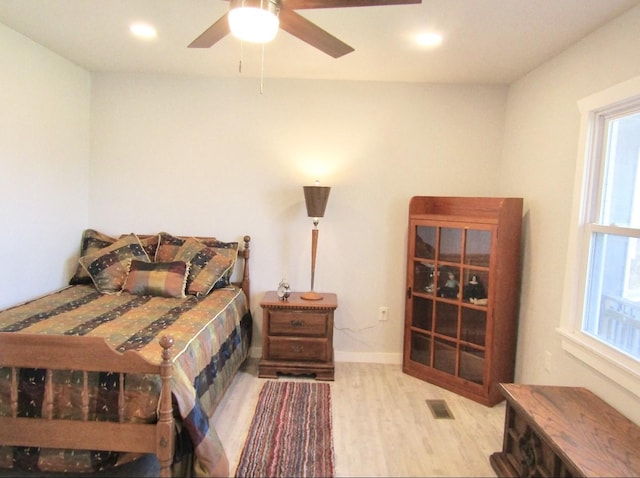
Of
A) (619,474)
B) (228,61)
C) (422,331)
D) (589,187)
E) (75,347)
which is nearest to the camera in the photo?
(619,474)

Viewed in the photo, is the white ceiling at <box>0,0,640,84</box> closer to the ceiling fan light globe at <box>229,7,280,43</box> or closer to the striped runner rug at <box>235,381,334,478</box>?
the ceiling fan light globe at <box>229,7,280,43</box>

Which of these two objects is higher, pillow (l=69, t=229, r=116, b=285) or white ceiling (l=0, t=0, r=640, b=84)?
white ceiling (l=0, t=0, r=640, b=84)

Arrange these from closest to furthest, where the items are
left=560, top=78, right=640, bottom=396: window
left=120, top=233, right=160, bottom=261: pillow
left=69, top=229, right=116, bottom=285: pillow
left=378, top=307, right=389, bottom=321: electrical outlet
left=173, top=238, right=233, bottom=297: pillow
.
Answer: left=560, top=78, right=640, bottom=396: window → left=173, top=238, right=233, bottom=297: pillow → left=69, top=229, right=116, bottom=285: pillow → left=120, top=233, right=160, bottom=261: pillow → left=378, top=307, right=389, bottom=321: electrical outlet

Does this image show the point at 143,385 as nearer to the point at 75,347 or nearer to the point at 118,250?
the point at 75,347

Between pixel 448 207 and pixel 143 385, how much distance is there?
251 centimetres

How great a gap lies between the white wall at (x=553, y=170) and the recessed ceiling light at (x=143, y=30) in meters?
2.61

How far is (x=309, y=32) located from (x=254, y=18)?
1.30 feet

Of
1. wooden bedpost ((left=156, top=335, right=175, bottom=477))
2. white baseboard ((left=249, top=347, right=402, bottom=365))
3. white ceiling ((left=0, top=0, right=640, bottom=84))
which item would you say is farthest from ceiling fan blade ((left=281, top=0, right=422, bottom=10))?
white baseboard ((left=249, top=347, right=402, bottom=365))

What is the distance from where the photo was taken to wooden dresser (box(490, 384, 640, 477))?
1.61 metres

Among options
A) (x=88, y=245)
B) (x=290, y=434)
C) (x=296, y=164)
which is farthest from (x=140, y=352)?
(x=296, y=164)

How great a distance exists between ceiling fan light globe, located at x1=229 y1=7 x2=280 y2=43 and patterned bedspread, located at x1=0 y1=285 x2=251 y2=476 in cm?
147

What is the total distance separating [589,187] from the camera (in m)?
2.31

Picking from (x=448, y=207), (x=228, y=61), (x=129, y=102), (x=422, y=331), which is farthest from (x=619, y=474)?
(x=129, y=102)

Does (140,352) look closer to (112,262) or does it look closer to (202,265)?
(202,265)
